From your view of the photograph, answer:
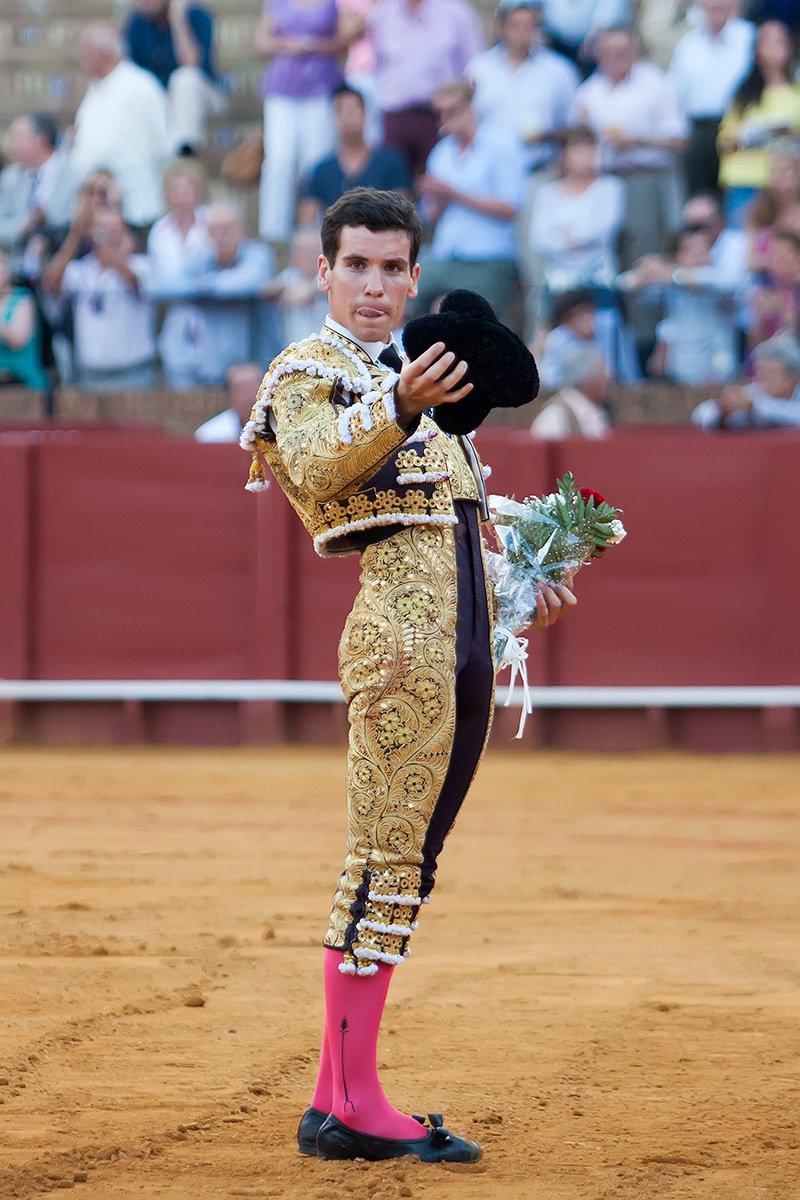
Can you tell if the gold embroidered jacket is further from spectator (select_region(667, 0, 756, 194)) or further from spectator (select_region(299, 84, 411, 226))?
spectator (select_region(667, 0, 756, 194))

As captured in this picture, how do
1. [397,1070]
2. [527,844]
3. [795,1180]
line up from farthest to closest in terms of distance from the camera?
[527,844] → [397,1070] → [795,1180]

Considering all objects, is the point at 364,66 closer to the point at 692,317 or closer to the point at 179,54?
the point at 179,54

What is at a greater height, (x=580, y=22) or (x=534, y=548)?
(x=580, y=22)

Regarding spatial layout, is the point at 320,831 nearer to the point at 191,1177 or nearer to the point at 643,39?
the point at 191,1177

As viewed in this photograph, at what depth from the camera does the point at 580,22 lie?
9195mm

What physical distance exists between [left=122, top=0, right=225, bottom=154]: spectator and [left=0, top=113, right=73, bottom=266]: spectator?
77cm

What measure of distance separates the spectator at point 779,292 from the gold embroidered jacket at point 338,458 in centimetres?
590

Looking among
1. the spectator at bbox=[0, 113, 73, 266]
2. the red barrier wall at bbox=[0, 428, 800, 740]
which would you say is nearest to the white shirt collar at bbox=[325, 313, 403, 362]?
the red barrier wall at bbox=[0, 428, 800, 740]

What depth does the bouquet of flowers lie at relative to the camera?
2664mm

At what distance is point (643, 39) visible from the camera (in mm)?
9445

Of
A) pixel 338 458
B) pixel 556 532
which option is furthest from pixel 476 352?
pixel 556 532

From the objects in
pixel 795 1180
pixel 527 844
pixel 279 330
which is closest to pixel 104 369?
pixel 279 330

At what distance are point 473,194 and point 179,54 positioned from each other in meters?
2.63

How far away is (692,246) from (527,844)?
4136 mm
